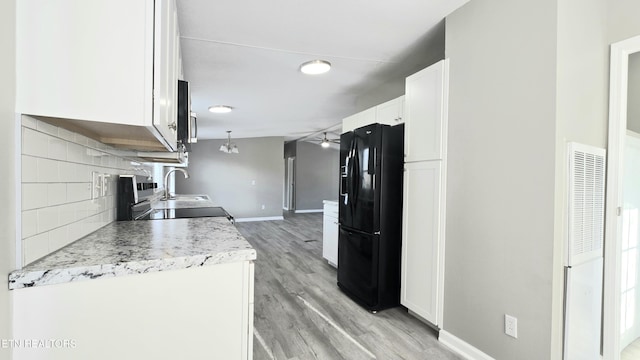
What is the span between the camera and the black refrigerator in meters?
2.50

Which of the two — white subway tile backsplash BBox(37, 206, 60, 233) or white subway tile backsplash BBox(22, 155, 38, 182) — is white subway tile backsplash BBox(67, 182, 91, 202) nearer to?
white subway tile backsplash BBox(37, 206, 60, 233)

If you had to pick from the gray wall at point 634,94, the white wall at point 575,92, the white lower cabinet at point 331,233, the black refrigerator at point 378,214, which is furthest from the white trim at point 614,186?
the white lower cabinet at point 331,233

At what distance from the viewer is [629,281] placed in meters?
2.00

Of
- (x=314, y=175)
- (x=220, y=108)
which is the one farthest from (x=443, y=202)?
(x=314, y=175)

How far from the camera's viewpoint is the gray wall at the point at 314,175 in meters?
9.94

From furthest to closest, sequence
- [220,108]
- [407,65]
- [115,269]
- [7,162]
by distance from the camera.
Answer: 1. [220,108]
2. [407,65]
3. [115,269]
4. [7,162]

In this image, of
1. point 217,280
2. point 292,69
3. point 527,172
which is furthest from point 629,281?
point 292,69

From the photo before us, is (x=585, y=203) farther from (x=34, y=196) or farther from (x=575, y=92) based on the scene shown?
(x=34, y=196)

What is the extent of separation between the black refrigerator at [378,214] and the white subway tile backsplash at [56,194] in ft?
6.64

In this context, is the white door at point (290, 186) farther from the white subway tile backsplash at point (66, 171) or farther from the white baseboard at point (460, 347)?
the white subway tile backsplash at point (66, 171)

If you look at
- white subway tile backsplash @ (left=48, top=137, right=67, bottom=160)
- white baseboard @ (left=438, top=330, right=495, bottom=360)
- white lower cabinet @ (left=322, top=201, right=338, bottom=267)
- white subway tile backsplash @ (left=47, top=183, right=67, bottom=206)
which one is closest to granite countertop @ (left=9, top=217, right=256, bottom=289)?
white subway tile backsplash @ (left=47, top=183, right=67, bottom=206)

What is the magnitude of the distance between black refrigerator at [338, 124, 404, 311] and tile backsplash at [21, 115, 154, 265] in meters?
1.92

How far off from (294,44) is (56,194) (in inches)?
75.0

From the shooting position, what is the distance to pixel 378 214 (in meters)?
2.50
